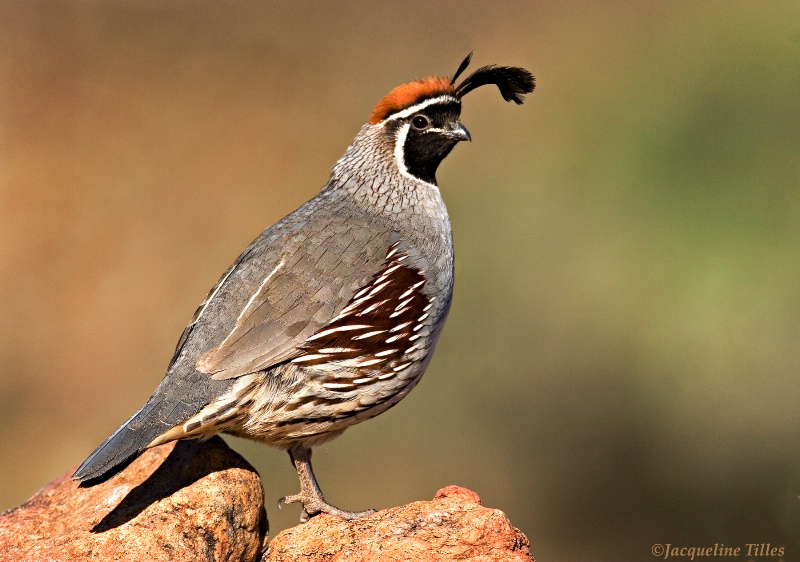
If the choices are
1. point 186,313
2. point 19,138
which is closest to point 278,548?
point 186,313

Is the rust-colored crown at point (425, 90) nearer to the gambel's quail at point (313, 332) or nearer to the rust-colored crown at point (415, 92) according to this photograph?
the rust-colored crown at point (415, 92)

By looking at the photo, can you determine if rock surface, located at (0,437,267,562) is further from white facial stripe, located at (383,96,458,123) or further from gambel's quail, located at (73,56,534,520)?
white facial stripe, located at (383,96,458,123)

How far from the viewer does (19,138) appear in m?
12.4

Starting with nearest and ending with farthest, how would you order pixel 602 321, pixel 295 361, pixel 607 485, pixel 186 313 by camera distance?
1. pixel 295 361
2. pixel 607 485
3. pixel 602 321
4. pixel 186 313

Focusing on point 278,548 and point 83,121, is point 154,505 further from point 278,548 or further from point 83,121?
point 83,121

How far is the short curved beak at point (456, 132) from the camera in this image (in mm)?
4770

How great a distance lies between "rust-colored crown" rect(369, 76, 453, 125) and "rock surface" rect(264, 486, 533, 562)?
1861 millimetres

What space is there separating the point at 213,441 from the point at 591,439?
14.7ft

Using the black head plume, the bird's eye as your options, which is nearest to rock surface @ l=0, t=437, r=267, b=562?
the bird's eye

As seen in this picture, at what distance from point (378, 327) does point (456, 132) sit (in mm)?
1112

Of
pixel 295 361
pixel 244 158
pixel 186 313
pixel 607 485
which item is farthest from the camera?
pixel 244 158

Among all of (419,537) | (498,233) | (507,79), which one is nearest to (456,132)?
(507,79)

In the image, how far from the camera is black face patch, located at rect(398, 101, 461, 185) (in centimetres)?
481

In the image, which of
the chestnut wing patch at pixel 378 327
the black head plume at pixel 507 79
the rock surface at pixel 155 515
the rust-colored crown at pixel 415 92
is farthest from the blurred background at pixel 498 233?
the rock surface at pixel 155 515
